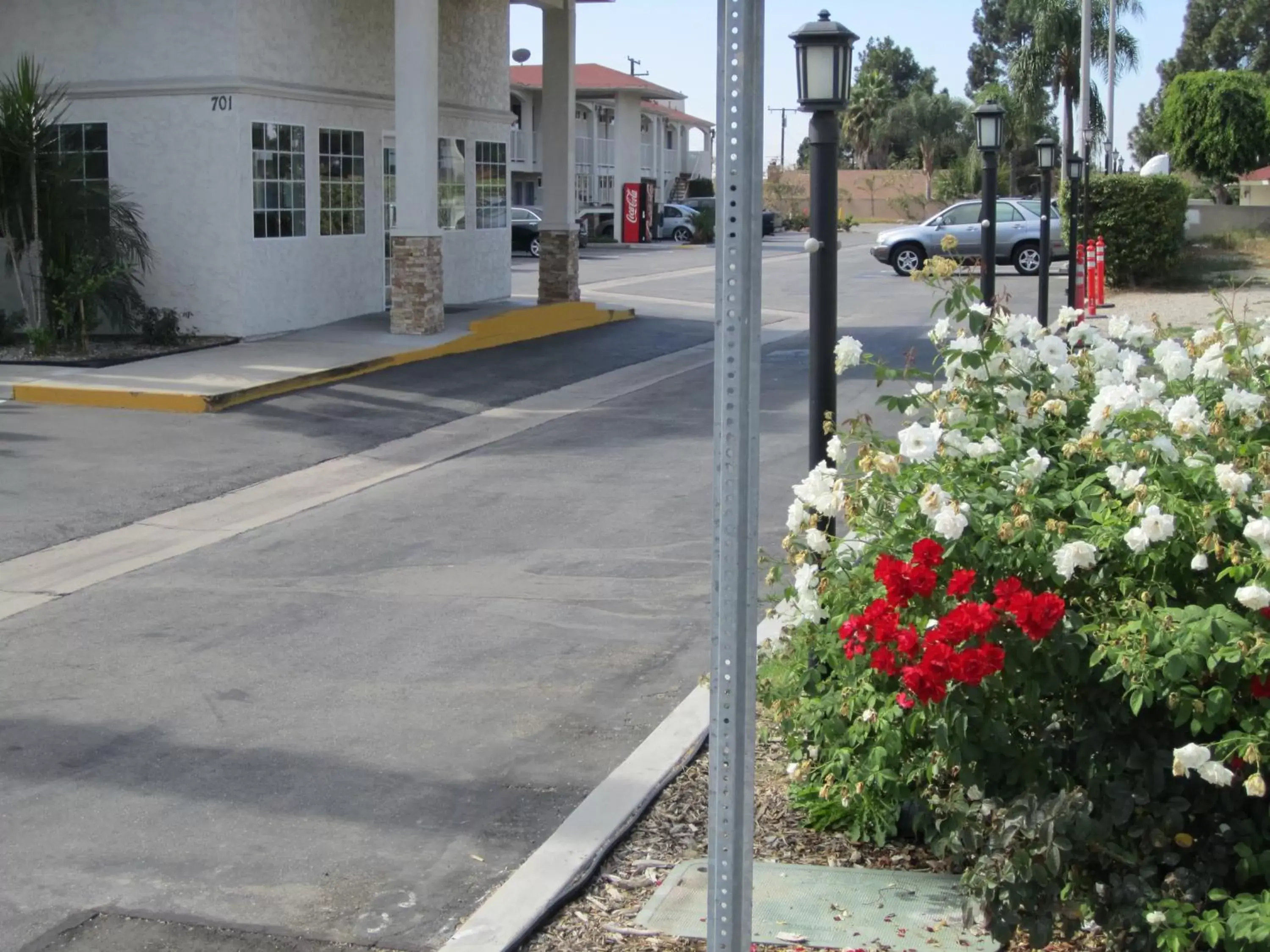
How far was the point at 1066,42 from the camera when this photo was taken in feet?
164

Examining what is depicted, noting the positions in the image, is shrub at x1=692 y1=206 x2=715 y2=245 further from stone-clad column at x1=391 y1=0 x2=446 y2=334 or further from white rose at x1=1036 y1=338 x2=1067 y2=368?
white rose at x1=1036 y1=338 x2=1067 y2=368

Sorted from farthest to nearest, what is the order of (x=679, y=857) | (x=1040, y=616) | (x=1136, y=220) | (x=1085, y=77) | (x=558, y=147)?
1. (x=1085, y=77)
2. (x=1136, y=220)
3. (x=558, y=147)
4. (x=679, y=857)
5. (x=1040, y=616)

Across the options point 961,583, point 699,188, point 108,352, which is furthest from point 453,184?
point 699,188

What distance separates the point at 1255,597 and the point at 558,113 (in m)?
20.6

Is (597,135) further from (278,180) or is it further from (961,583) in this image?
(961,583)

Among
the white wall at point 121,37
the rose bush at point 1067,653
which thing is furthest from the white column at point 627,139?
the rose bush at point 1067,653

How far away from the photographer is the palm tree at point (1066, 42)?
50.0 meters

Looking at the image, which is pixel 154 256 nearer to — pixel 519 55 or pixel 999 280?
pixel 999 280

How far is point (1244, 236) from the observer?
3791 centimetres

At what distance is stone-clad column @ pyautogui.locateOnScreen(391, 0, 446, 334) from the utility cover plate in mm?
14569

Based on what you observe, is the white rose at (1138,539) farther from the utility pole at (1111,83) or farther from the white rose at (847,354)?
the utility pole at (1111,83)

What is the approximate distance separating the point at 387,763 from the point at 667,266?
33.3 metres

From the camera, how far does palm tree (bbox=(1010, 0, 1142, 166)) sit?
164ft

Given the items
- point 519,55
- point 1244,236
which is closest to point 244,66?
point 1244,236
